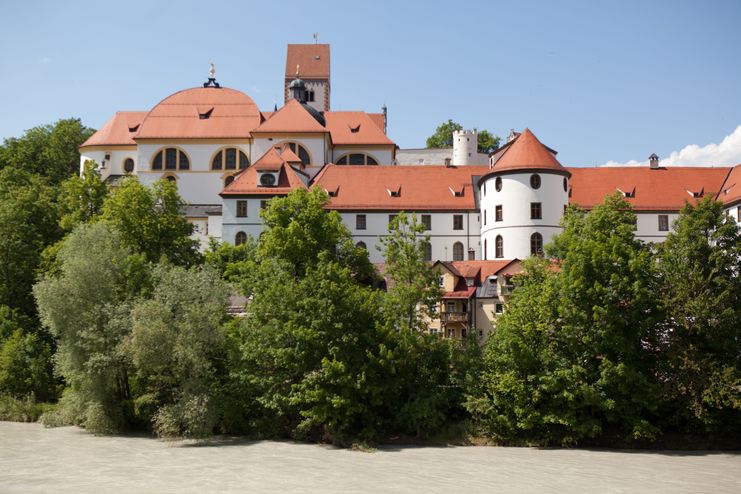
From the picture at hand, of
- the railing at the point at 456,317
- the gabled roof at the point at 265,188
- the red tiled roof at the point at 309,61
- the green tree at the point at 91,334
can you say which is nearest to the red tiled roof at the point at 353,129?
the gabled roof at the point at 265,188

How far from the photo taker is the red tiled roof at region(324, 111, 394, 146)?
2763 inches

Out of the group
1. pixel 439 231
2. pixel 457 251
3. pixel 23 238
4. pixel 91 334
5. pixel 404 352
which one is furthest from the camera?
pixel 439 231

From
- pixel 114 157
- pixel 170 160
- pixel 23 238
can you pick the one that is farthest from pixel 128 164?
pixel 23 238

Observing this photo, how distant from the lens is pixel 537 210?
182 feet

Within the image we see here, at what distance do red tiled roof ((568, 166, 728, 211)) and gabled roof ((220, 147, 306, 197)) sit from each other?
2003 centimetres

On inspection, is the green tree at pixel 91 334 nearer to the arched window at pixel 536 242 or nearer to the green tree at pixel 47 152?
the arched window at pixel 536 242

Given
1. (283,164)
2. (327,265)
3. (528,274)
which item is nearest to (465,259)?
(283,164)

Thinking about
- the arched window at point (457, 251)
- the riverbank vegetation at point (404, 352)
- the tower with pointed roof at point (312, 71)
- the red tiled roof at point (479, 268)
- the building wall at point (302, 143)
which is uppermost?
the tower with pointed roof at point (312, 71)

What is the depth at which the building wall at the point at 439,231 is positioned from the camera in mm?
59281

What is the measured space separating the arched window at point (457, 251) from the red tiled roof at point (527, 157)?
6.03 metres

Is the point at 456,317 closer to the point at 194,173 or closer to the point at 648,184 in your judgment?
the point at 648,184

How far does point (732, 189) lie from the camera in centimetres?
5919

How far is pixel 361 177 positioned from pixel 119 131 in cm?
2339

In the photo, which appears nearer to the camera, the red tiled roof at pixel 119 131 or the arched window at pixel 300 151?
the arched window at pixel 300 151
